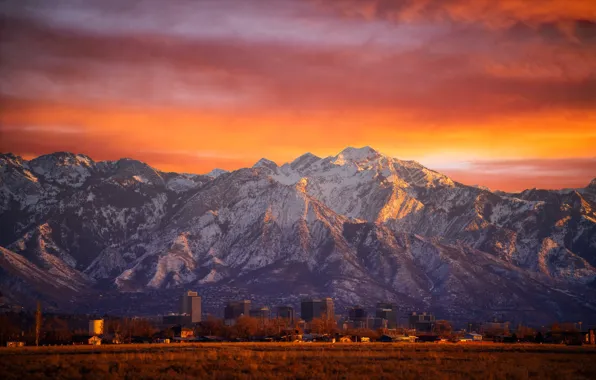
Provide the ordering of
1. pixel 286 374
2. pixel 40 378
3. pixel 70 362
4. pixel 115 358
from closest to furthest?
pixel 40 378 < pixel 286 374 < pixel 70 362 < pixel 115 358

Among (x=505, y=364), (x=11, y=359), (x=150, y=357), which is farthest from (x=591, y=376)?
(x=11, y=359)

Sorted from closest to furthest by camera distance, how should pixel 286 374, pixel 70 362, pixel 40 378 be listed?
1. pixel 40 378
2. pixel 286 374
3. pixel 70 362

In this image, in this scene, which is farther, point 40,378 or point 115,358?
point 115,358

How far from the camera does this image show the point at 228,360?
134 metres

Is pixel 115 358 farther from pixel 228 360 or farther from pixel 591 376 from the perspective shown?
pixel 591 376

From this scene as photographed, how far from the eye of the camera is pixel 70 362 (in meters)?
128

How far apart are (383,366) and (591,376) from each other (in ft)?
82.7

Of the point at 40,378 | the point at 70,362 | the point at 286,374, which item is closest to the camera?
the point at 40,378

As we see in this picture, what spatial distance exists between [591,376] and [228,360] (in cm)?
4554

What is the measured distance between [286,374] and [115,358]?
3416 centimetres

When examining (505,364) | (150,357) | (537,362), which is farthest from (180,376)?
(537,362)

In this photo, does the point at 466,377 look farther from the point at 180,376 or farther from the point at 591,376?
the point at 180,376

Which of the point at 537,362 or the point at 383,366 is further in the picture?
the point at 537,362

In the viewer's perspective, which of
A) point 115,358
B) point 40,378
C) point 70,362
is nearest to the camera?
point 40,378
